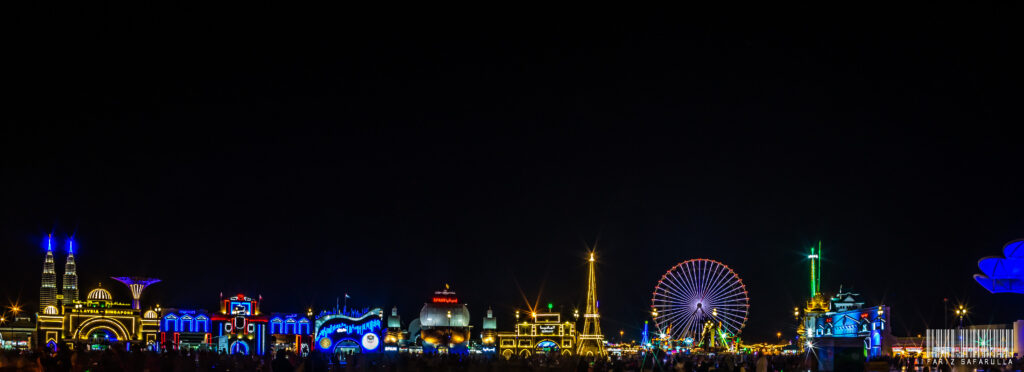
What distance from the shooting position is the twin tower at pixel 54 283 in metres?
121

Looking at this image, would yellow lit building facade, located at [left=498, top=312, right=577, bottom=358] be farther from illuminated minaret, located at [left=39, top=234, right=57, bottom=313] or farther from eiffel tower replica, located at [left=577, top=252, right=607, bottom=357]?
illuminated minaret, located at [left=39, top=234, right=57, bottom=313]

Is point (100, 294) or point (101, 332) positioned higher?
point (100, 294)

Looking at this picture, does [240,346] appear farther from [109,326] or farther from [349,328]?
[109,326]

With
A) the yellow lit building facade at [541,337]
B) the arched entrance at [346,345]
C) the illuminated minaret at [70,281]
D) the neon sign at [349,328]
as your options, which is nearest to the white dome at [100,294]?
the illuminated minaret at [70,281]

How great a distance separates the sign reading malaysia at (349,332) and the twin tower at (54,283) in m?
39.4

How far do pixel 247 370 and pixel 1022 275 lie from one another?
3595 centimetres

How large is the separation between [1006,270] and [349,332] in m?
68.2

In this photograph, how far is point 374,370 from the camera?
32906 millimetres

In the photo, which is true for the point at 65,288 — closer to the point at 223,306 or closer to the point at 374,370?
the point at 223,306

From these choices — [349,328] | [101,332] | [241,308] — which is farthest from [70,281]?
[349,328]

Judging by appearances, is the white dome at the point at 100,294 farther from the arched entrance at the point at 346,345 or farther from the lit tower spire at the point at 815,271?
the lit tower spire at the point at 815,271

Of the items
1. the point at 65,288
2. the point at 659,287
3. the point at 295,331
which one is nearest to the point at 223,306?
the point at 295,331

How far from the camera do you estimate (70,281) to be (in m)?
124

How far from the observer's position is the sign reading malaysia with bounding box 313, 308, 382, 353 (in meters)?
100
